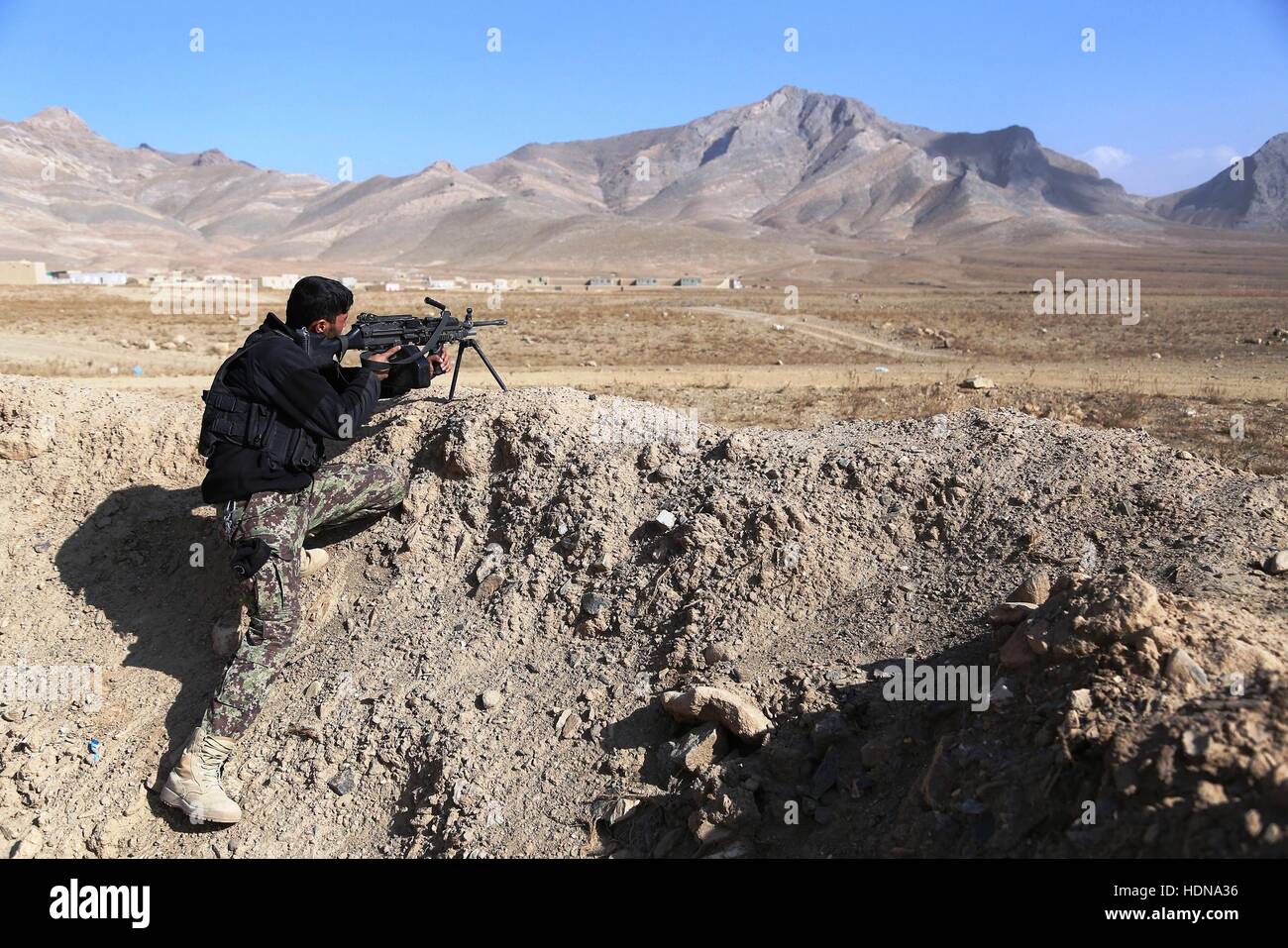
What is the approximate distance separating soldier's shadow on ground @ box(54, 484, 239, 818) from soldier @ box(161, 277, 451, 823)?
1.72 feet

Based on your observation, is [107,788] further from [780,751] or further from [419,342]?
[780,751]

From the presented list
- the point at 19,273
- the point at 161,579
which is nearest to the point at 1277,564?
the point at 161,579

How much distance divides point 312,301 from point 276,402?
59 centimetres

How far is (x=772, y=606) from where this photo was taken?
14.8 ft

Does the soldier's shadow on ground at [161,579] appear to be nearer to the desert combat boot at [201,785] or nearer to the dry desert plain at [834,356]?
the desert combat boot at [201,785]


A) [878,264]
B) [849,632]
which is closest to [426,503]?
[849,632]

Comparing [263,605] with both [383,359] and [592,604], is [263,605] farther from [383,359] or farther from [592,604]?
[592,604]

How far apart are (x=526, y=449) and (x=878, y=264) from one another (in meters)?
88.9

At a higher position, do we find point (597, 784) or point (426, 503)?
point (426, 503)

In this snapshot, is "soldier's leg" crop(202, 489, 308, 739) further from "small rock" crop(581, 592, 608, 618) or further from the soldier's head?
"small rock" crop(581, 592, 608, 618)

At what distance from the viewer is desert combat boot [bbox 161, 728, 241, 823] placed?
4.33 m

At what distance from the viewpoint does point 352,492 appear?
16.8 ft

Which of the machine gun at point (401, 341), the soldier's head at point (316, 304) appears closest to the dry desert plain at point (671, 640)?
the machine gun at point (401, 341)

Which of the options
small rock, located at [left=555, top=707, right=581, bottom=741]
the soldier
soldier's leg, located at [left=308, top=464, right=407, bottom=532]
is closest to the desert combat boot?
the soldier
